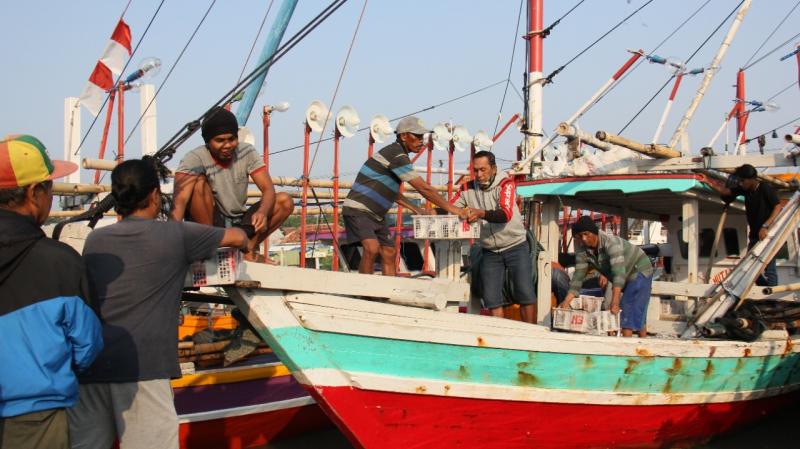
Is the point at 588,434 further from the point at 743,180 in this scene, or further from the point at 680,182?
the point at 743,180

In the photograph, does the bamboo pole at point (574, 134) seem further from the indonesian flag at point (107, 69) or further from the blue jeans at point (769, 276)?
the indonesian flag at point (107, 69)

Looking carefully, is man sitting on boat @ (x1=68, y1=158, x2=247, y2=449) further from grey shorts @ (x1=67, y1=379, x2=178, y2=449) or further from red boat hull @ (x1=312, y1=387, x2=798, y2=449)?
red boat hull @ (x1=312, y1=387, x2=798, y2=449)

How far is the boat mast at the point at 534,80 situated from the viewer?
318 inches

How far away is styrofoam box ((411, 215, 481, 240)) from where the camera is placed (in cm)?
611

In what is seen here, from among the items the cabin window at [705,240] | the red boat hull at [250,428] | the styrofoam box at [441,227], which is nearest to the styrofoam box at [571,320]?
the styrofoam box at [441,227]

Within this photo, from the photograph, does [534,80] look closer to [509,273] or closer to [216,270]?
[509,273]

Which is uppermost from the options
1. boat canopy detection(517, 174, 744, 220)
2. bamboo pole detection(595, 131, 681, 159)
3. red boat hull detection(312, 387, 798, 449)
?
bamboo pole detection(595, 131, 681, 159)

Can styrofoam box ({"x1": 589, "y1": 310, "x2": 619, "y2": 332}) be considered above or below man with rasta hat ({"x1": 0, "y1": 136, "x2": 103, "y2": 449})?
below

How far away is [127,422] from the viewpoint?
3561 millimetres

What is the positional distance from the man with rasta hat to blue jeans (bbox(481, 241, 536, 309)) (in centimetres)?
423

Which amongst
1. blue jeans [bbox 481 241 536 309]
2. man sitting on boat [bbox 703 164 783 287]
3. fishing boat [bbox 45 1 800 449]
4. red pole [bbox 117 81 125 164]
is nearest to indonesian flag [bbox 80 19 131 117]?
red pole [bbox 117 81 125 164]

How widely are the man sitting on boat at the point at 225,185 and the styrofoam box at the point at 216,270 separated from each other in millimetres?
643

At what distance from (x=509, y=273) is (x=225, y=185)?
110 inches

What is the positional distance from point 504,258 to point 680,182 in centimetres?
191
